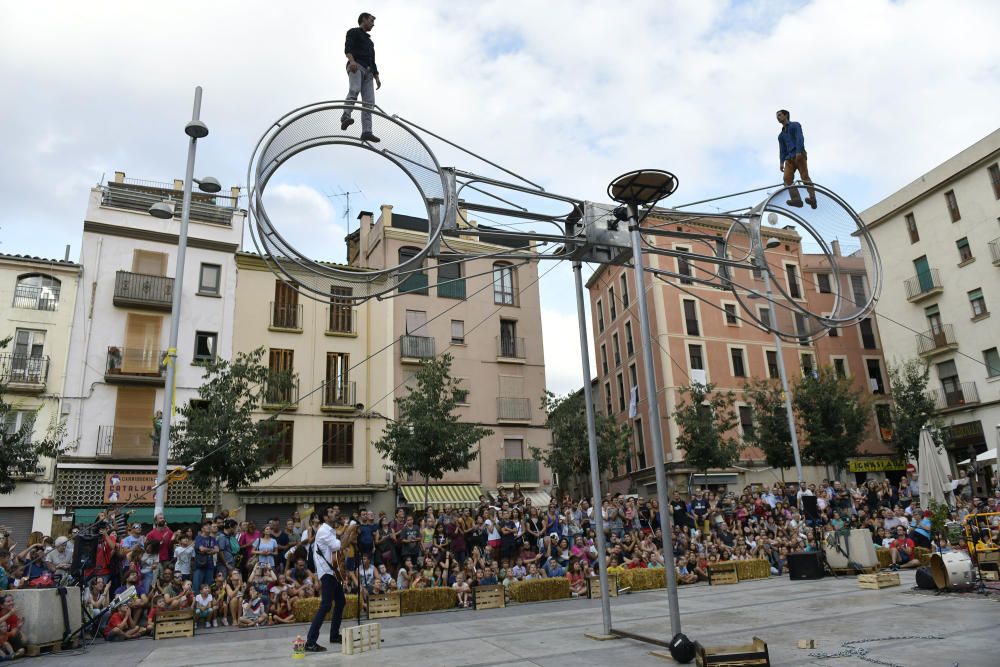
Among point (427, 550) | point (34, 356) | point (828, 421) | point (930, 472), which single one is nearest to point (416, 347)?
point (34, 356)

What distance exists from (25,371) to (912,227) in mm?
42908

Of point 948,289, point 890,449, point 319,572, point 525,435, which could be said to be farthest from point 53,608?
point 890,449

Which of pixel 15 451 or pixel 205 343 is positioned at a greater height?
pixel 205 343

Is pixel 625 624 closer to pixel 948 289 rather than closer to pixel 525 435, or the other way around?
pixel 525 435

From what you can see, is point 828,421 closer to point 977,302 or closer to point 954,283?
point 977,302

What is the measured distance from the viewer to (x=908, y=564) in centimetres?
1803

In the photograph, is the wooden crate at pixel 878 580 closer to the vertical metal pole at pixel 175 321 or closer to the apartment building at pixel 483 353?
the vertical metal pole at pixel 175 321

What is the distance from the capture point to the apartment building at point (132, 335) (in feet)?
87.6

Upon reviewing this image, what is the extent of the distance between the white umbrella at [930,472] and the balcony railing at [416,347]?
19923mm

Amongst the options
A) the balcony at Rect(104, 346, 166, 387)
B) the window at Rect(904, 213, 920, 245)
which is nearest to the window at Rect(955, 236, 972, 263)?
the window at Rect(904, 213, 920, 245)

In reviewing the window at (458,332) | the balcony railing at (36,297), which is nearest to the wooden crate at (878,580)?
the window at (458,332)

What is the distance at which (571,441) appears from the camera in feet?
112

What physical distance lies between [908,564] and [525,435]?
18.6 m

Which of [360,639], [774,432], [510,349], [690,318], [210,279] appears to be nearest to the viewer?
[360,639]
